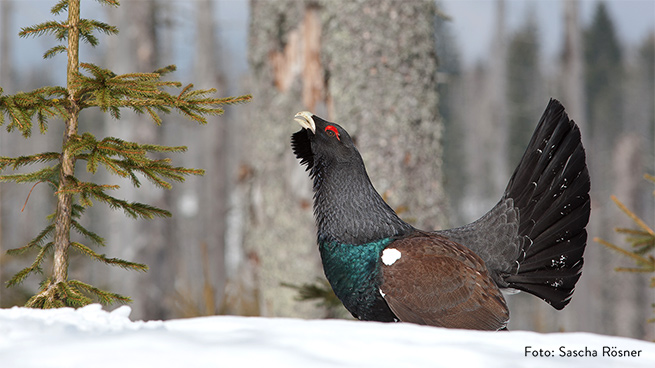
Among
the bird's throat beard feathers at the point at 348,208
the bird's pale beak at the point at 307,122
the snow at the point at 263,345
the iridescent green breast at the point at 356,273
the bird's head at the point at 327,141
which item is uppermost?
the bird's pale beak at the point at 307,122

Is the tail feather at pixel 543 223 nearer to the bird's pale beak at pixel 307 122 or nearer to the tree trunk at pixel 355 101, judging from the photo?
the tree trunk at pixel 355 101

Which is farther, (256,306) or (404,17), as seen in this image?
(256,306)

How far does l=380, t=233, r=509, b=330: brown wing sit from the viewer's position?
3.18m

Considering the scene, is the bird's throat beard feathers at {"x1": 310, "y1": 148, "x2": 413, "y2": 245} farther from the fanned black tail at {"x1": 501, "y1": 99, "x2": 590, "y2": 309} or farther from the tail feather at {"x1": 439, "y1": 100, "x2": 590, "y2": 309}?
the fanned black tail at {"x1": 501, "y1": 99, "x2": 590, "y2": 309}

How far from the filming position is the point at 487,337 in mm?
2074

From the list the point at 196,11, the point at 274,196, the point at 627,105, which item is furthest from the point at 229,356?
the point at 627,105

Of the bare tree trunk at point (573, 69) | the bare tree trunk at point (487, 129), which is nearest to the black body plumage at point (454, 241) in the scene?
the bare tree trunk at point (573, 69)

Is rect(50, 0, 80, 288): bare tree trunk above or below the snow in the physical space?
above

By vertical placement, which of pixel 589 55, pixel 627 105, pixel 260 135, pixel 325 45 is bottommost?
pixel 260 135

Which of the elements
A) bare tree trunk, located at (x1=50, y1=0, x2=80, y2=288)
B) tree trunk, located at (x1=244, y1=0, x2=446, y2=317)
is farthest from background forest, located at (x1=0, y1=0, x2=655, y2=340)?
bare tree trunk, located at (x1=50, y1=0, x2=80, y2=288)

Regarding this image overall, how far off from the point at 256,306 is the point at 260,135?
205 cm

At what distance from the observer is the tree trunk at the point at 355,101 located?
16.4 feet

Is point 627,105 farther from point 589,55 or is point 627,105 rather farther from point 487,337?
point 487,337

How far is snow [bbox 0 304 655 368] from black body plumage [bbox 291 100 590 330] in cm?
102
